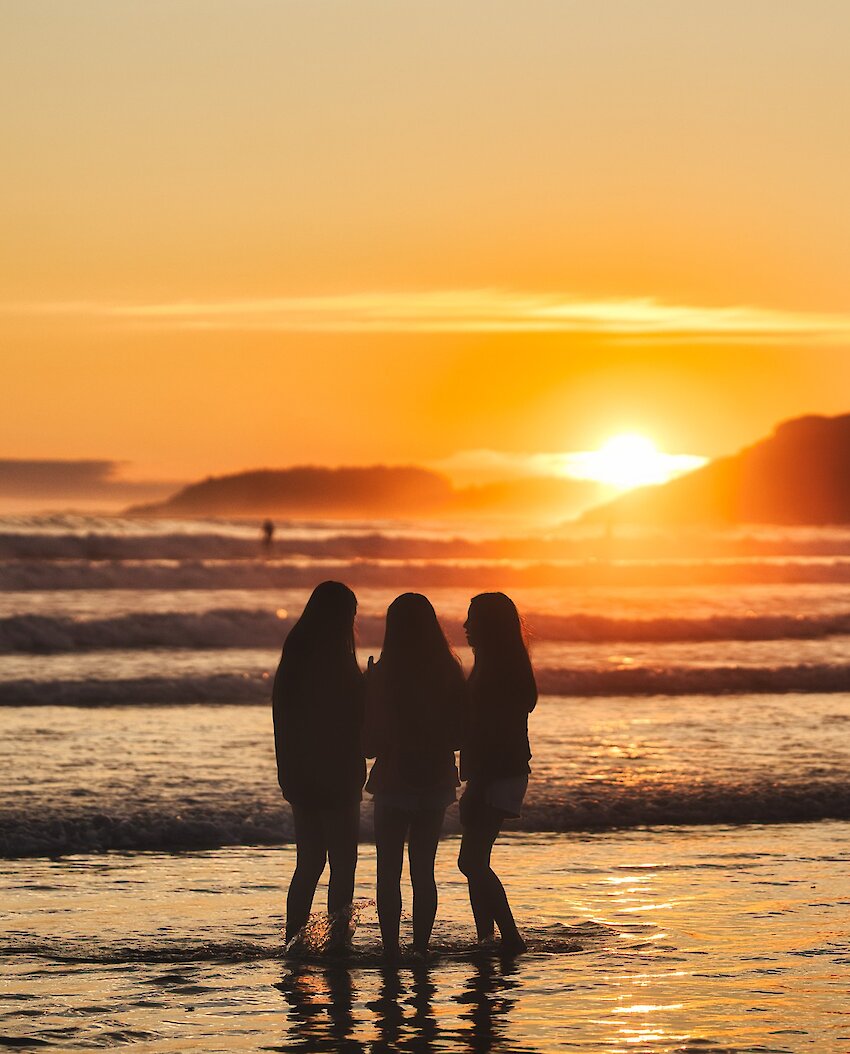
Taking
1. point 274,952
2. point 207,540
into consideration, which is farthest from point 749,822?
point 207,540

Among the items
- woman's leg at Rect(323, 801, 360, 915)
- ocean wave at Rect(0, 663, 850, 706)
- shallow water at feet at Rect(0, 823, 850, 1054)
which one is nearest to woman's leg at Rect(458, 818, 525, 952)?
shallow water at feet at Rect(0, 823, 850, 1054)

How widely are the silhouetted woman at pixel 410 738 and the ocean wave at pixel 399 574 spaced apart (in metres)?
38.5

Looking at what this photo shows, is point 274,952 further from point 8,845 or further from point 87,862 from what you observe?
point 8,845

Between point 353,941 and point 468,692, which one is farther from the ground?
point 468,692

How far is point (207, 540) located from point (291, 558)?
5.20 meters

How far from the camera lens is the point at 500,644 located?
7703mm

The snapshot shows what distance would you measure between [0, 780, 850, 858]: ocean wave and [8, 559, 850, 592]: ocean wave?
111ft

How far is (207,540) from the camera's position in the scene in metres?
64.4

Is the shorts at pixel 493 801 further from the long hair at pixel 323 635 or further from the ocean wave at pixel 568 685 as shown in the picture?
the ocean wave at pixel 568 685

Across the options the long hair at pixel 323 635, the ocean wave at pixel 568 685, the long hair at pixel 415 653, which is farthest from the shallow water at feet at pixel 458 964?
the ocean wave at pixel 568 685

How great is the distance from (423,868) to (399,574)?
143ft

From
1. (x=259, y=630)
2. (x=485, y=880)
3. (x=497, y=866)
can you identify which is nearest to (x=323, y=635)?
(x=485, y=880)

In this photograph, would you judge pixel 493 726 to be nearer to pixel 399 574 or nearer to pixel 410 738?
pixel 410 738

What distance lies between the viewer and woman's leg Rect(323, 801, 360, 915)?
7.72 metres
